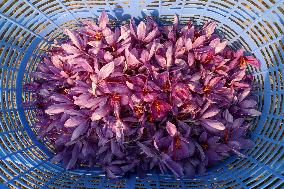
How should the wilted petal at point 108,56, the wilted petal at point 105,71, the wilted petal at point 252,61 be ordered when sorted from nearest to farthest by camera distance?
1. the wilted petal at point 105,71
2. the wilted petal at point 108,56
3. the wilted petal at point 252,61

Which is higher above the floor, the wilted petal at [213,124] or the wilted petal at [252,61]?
the wilted petal at [252,61]

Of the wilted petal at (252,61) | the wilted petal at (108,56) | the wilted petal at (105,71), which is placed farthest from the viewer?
the wilted petal at (252,61)

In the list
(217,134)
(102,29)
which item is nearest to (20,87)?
(102,29)

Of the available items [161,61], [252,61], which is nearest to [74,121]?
[161,61]

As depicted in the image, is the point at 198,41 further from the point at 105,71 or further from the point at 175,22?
the point at 105,71

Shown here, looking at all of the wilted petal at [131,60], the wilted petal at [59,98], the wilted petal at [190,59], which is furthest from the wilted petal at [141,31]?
the wilted petal at [59,98]

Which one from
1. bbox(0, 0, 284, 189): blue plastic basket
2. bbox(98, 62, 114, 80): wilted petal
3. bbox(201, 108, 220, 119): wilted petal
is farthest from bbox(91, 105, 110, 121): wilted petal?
bbox(201, 108, 220, 119): wilted petal

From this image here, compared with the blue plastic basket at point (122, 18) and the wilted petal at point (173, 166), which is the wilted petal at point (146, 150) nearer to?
the wilted petal at point (173, 166)

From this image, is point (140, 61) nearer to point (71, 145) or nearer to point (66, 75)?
point (66, 75)
